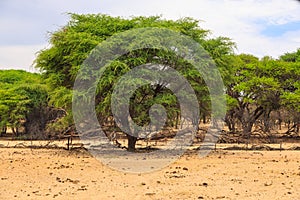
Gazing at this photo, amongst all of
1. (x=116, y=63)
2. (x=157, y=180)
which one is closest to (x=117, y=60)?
(x=116, y=63)

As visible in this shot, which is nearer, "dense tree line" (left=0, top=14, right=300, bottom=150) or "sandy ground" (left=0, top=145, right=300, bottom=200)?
"sandy ground" (left=0, top=145, right=300, bottom=200)

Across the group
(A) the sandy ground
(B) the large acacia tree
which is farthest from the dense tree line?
(A) the sandy ground

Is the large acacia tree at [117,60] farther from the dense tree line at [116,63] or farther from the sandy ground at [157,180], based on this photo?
the sandy ground at [157,180]

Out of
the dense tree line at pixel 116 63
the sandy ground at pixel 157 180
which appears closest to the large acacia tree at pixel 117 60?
the dense tree line at pixel 116 63

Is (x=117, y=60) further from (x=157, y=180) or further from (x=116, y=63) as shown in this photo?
(x=157, y=180)

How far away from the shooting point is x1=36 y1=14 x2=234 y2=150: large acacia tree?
55.5 ft

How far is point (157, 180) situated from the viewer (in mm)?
11070

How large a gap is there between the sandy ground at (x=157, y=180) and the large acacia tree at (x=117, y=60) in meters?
2.49

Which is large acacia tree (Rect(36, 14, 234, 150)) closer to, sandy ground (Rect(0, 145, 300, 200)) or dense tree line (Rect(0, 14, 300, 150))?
dense tree line (Rect(0, 14, 300, 150))

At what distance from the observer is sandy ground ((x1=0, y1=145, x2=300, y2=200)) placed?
30.2ft

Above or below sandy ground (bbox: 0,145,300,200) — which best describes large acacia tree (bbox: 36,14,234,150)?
above

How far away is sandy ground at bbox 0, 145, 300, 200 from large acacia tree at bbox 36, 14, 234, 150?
2493mm

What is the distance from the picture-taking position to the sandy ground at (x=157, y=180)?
920cm

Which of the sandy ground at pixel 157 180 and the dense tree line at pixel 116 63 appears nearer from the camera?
the sandy ground at pixel 157 180
